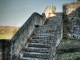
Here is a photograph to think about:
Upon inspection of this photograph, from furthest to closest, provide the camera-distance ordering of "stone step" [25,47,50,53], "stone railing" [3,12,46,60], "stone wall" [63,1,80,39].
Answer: "stone wall" [63,1,80,39]
"stone step" [25,47,50,53]
"stone railing" [3,12,46,60]

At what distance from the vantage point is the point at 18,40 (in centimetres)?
837

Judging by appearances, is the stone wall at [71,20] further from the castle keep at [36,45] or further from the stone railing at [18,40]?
the stone railing at [18,40]

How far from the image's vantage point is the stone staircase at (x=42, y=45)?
27.7 feet

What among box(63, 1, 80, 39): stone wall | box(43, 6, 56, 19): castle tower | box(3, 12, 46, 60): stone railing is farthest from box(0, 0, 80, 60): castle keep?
box(43, 6, 56, 19): castle tower

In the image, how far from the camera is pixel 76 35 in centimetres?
1419

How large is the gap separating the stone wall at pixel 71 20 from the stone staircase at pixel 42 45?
3.74m

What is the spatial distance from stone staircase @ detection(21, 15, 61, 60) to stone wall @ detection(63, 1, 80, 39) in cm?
374

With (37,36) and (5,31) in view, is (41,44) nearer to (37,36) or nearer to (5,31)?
(37,36)

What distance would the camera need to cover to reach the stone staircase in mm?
8445

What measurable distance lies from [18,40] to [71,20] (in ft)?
25.0

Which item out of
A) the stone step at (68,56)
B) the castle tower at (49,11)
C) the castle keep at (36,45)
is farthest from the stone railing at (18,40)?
the castle tower at (49,11)

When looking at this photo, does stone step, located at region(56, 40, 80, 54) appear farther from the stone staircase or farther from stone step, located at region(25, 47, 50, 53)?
stone step, located at region(25, 47, 50, 53)

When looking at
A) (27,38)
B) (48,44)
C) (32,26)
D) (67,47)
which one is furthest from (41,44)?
(67,47)

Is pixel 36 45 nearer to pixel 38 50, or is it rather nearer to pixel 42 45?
pixel 42 45
